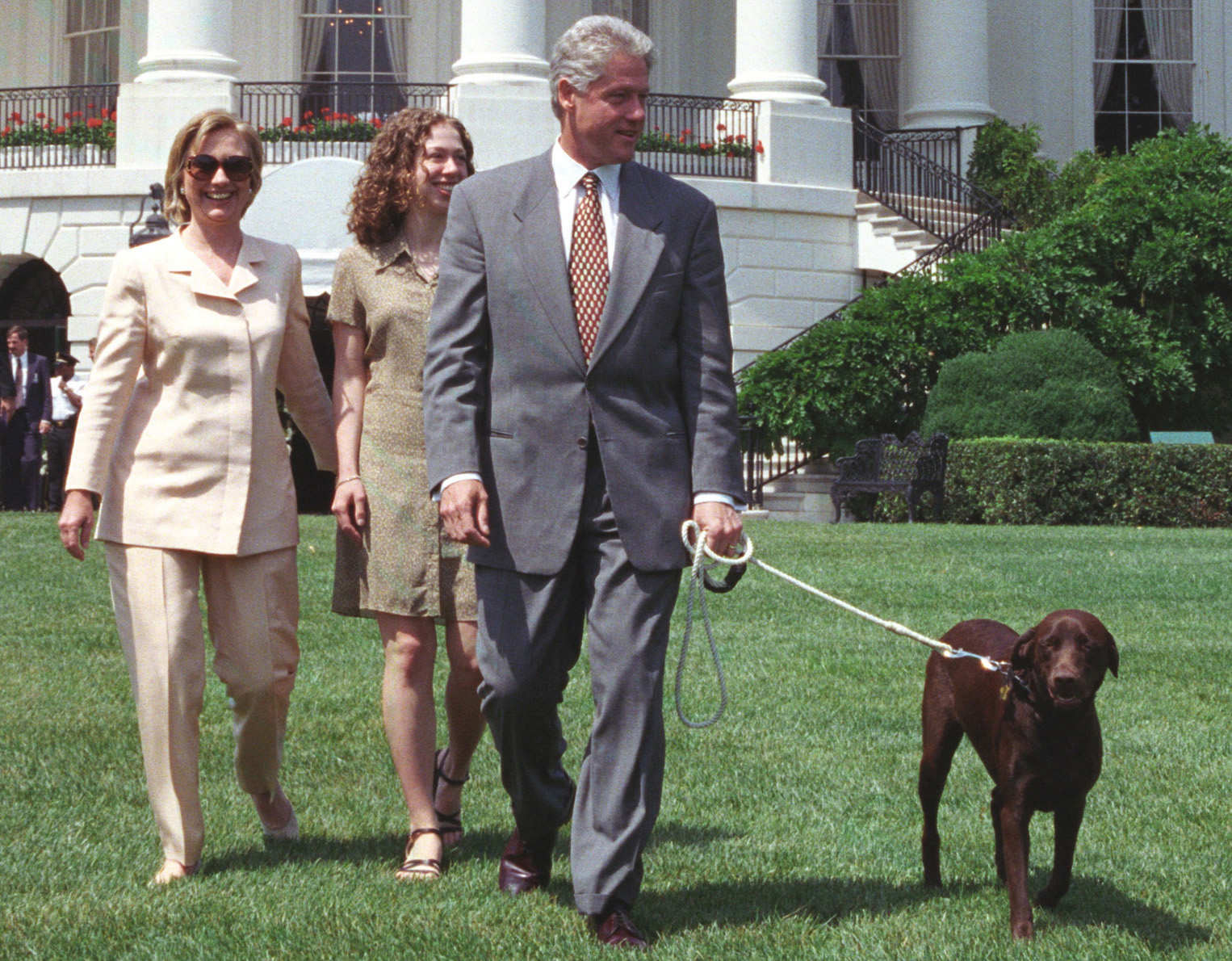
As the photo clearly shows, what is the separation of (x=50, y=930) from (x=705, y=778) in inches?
102

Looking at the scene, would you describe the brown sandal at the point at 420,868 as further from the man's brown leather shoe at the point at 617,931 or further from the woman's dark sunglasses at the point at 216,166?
the woman's dark sunglasses at the point at 216,166

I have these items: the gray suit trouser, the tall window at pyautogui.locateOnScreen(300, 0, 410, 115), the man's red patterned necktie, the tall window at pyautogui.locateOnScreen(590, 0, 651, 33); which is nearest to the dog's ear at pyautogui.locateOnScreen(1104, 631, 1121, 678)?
the gray suit trouser

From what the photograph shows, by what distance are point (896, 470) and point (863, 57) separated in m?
11.8

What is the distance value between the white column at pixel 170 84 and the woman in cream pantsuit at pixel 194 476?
20.5m

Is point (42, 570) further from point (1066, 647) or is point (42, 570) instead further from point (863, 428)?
point (863, 428)

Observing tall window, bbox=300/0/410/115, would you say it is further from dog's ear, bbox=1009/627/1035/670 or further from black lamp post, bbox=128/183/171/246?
dog's ear, bbox=1009/627/1035/670

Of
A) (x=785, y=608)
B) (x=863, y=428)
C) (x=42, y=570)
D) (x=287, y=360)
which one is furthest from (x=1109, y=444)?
(x=287, y=360)

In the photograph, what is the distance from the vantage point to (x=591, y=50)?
452 centimetres

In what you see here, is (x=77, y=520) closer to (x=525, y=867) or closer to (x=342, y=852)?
(x=342, y=852)

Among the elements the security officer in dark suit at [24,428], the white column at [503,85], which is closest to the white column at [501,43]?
the white column at [503,85]

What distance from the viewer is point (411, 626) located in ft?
17.6

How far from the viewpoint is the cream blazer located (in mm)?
5211

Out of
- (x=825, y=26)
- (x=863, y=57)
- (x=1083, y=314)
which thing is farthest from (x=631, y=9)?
(x=1083, y=314)

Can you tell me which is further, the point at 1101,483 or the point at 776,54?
the point at 776,54
